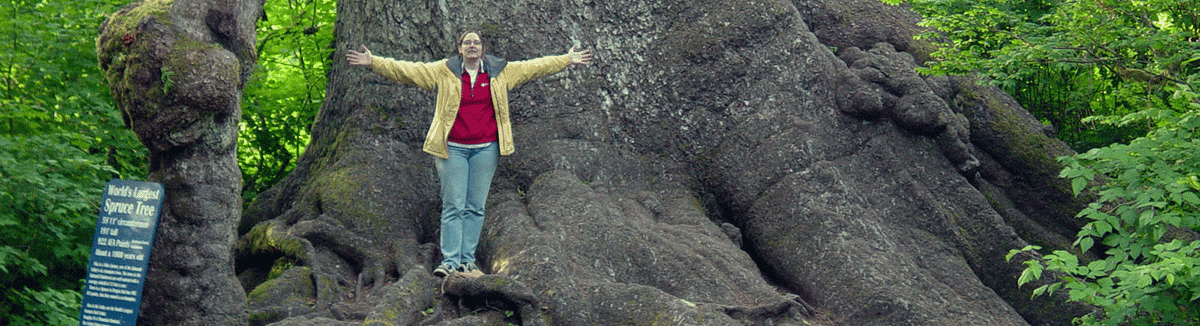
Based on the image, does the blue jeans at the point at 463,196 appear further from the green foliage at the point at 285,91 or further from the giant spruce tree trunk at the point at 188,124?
the green foliage at the point at 285,91

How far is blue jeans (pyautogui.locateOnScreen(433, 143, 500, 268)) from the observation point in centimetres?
661

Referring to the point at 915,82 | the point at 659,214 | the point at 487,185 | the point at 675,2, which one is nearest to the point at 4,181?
the point at 487,185

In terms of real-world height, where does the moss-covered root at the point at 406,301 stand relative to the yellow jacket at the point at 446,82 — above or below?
below

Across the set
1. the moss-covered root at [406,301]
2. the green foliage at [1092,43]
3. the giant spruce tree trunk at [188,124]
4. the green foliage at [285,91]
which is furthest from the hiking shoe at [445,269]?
the green foliage at [285,91]

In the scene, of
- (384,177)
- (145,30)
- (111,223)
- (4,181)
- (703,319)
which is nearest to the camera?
(111,223)

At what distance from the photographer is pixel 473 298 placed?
632 cm

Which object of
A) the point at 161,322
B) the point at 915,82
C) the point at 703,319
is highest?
the point at 915,82

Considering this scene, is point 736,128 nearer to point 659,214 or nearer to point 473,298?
point 659,214

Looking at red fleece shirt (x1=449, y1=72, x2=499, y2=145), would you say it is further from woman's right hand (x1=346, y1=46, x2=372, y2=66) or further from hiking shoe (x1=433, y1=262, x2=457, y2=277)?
hiking shoe (x1=433, y1=262, x2=457, y2=277)

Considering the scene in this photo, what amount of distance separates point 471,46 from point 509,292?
5.19ft

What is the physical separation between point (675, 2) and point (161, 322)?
190 inches

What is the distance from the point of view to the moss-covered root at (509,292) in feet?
20.0

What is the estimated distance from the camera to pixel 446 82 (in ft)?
21.8

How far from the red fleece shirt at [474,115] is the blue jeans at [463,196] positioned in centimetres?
7
